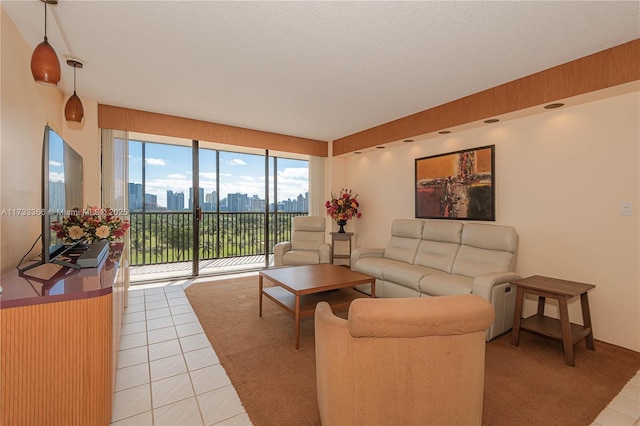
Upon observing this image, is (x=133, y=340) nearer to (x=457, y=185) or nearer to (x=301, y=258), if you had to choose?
(x=301, y=258)

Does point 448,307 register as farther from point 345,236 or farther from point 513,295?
point 345,236

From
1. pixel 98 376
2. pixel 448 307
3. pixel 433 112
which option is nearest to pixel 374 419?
pixel 448 307

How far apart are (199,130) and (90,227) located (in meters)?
2.47

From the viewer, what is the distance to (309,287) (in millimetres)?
2803

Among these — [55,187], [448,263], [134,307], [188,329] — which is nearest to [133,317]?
[134,307]

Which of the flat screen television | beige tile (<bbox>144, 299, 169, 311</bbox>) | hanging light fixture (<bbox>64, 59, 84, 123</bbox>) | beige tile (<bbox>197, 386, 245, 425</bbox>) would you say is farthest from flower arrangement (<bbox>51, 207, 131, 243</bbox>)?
beige tile (<bbox>197, 386, 245, 425</bbox>)

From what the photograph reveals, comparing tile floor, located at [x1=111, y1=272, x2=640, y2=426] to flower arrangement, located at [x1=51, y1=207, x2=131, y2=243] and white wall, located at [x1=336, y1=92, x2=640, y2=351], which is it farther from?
flower arrangement, located at [x1=51, y1=207, x2=131, y2=243]

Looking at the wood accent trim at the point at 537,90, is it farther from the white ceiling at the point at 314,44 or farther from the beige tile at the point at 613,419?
the beige tile at the point at 613,419

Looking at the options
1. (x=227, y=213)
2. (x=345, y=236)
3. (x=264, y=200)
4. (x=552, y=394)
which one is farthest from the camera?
(x=227, y=213)

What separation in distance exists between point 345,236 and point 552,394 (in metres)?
3.53

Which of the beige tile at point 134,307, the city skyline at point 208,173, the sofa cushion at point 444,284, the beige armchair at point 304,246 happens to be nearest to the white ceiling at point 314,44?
the city skyline at point 208,173

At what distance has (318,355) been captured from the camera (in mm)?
1543

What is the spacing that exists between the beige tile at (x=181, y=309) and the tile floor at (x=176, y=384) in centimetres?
18

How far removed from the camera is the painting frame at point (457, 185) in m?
3.62
